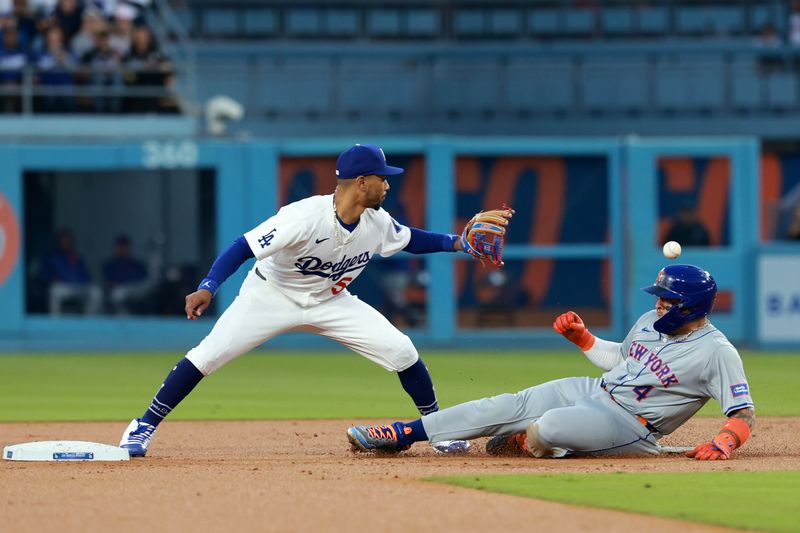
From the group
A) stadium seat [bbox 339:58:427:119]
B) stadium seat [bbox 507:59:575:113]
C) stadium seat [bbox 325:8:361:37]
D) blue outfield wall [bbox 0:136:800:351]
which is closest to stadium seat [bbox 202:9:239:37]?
stadium seat [bbox 325:8:361:37]

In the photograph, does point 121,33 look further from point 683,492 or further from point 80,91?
point 683,492

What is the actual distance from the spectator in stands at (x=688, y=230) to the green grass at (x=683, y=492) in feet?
36.3

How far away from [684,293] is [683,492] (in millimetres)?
1349

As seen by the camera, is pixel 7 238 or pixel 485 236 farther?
pixel 7 238

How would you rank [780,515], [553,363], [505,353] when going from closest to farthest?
[780,515], [553,363], [505,353]

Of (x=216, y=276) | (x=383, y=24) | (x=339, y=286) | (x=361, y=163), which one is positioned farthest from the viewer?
(x=383, y=24)

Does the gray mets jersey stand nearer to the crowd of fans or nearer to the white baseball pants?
the white baseball pants

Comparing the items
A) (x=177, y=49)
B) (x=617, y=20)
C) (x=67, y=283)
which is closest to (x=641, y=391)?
(x=67, y=283)

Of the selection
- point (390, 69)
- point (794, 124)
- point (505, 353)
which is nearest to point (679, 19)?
point (794, 124)

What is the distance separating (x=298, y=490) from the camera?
5590 mm

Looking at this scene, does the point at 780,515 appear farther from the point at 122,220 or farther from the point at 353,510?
the point at 122,220

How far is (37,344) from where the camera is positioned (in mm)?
16938

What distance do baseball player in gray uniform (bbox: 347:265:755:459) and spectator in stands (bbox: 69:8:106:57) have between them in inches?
524

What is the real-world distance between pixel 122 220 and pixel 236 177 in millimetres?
1572
